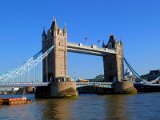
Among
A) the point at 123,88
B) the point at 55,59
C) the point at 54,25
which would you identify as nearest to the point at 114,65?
the point at 123,88

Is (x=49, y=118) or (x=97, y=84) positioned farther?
(x=97, y=84)

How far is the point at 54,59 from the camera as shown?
302ft

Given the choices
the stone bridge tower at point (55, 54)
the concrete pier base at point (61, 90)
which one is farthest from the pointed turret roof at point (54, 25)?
the concrete pier base at point (61, 90)

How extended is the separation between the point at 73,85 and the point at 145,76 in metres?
96.5

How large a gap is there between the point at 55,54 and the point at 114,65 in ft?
105

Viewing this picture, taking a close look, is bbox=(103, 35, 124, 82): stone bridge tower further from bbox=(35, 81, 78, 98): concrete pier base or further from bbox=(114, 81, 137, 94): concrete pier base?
bbox=(35, 81, 78, 98): concrete pier base

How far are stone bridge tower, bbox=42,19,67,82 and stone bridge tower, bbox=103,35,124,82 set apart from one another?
1114 inches

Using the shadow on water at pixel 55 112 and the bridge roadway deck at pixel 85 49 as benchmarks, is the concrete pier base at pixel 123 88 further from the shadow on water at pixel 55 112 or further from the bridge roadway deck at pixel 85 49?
the shadow on water at pixel 55 112

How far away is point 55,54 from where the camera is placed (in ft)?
301

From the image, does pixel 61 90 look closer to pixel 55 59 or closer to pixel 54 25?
pixel 55 59

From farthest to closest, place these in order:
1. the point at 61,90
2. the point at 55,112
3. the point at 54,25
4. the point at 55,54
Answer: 1. the point at 54,25
2. the point at 55,54
3. the point at 61,90
4. the point at 55,112

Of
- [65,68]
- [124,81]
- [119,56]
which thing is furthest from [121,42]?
Answer: [65,68]

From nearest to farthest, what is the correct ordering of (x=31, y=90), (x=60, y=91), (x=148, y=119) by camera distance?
(x=148, y=119), (x=60, y=91), (x=31, y=90)

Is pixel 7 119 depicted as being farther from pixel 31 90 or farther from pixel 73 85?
pixel 31 90
